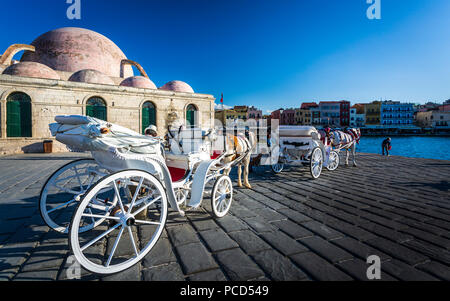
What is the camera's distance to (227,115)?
68.8m

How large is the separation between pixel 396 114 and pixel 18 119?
87.9m

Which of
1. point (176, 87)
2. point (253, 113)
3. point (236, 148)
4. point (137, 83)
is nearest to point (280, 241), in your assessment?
point (236, 148)

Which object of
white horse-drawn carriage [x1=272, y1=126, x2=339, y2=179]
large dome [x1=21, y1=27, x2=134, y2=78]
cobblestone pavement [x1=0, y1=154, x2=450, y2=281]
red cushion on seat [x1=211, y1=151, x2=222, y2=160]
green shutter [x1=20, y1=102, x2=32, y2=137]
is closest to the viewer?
cobblestone pavement [x1=0, y1=154, x2=450, y2=281]

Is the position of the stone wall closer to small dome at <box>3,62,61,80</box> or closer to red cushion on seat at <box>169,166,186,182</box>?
small dome at <box>3,62,61,80</box>

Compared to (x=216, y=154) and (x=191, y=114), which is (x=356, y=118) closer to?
(x=191, y=114)

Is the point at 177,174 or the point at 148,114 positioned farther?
the point at 148,114

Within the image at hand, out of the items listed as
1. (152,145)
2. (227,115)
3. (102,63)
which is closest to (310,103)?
(227,115)

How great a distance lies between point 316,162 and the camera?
6.00 m

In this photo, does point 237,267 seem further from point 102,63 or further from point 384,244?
point 102,63

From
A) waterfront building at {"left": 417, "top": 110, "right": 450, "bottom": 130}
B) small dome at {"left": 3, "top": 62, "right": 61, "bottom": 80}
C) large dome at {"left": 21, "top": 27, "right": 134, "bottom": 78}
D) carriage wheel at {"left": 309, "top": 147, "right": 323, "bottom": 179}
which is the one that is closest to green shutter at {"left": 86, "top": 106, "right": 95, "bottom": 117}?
small dome at {"left": 3, "top": 62, "right": 61, "bottom": 80}

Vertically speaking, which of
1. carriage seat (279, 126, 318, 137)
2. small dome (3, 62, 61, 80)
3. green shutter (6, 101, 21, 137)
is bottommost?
carriage seat (279, 126, 318, 137)

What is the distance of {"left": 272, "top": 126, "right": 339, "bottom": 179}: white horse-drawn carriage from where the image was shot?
240 inches

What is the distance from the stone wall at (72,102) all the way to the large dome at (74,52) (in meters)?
5.25
